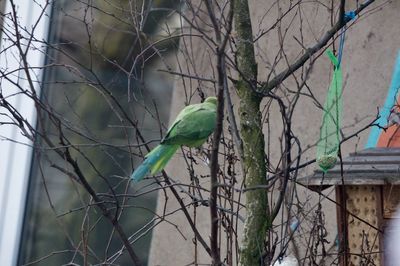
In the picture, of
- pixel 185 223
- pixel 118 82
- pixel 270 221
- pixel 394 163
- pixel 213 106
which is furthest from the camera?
pixel 118 82

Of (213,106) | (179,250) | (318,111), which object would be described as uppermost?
(318,111)

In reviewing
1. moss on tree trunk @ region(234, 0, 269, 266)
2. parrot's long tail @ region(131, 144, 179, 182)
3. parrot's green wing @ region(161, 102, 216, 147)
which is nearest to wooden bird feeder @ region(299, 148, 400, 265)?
moss on tree trunk @ region(234, 0, 269, 266)

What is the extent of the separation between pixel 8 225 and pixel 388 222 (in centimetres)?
307

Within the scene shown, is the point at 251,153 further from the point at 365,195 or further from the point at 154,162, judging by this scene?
the point at 365,195

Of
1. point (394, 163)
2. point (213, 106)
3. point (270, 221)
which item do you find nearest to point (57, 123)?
point (213, 106)

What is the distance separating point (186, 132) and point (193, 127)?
0.12 ft

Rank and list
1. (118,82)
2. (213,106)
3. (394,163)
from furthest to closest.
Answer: (118,82)
(213,106)
(394,163)

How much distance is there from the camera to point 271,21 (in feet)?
14.0

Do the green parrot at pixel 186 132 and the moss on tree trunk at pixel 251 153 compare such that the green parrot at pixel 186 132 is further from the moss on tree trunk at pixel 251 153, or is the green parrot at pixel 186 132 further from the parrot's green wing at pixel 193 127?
the moss on tree trunk at pixel 251 153

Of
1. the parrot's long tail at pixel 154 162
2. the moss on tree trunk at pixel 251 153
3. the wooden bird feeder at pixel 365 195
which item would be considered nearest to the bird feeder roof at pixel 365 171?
the wooden bird feeder at pixel 365 195

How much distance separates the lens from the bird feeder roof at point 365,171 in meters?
2.10

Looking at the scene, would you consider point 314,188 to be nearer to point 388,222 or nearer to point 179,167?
point 388,222

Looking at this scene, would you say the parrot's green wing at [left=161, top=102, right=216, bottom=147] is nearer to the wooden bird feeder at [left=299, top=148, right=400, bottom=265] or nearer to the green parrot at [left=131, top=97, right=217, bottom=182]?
the green parrot at [left=131, top=97, right=217, bottom=182]

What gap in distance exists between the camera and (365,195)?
2.24 meters
